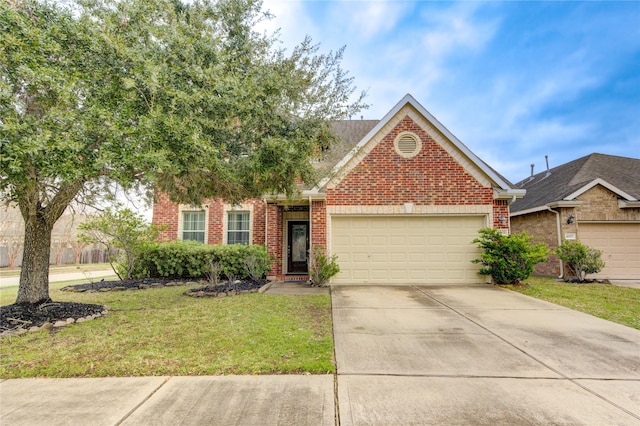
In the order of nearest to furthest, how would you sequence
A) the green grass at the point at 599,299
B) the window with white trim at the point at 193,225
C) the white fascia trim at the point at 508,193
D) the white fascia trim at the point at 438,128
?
the green grass at the point at 599,299
the white fascia trim at the point at 508,193
the white fascia trim at the point at 438,128
the window with white trim at the point at 193,225

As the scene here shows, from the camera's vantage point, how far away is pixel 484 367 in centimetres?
365

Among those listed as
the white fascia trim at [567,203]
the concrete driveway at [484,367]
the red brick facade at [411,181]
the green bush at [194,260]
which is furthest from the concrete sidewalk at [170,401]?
the white fascia trim at [567,203]

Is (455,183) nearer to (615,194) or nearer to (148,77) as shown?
(615,194)

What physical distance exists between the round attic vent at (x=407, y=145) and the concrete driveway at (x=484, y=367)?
5.40 meters

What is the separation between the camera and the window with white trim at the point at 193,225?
12742 mm

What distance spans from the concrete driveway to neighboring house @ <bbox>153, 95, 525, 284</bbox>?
11.8ft

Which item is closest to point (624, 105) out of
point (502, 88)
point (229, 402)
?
point (502, 88)

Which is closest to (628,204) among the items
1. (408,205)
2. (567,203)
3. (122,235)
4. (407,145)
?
(567,203)

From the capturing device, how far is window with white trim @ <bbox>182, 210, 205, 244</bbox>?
12742 millimetres

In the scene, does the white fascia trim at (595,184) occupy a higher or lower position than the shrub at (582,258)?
higher

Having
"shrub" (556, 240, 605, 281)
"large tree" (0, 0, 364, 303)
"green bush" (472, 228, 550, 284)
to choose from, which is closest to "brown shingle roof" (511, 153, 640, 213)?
"shrub" (556, 240, 605, 281)

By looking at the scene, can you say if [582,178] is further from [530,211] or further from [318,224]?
[318,224]

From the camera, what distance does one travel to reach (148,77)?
4707mm

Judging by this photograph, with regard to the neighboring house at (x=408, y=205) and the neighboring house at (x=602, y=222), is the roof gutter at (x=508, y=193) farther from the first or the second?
the neighboring house at (x=602, y=222)
